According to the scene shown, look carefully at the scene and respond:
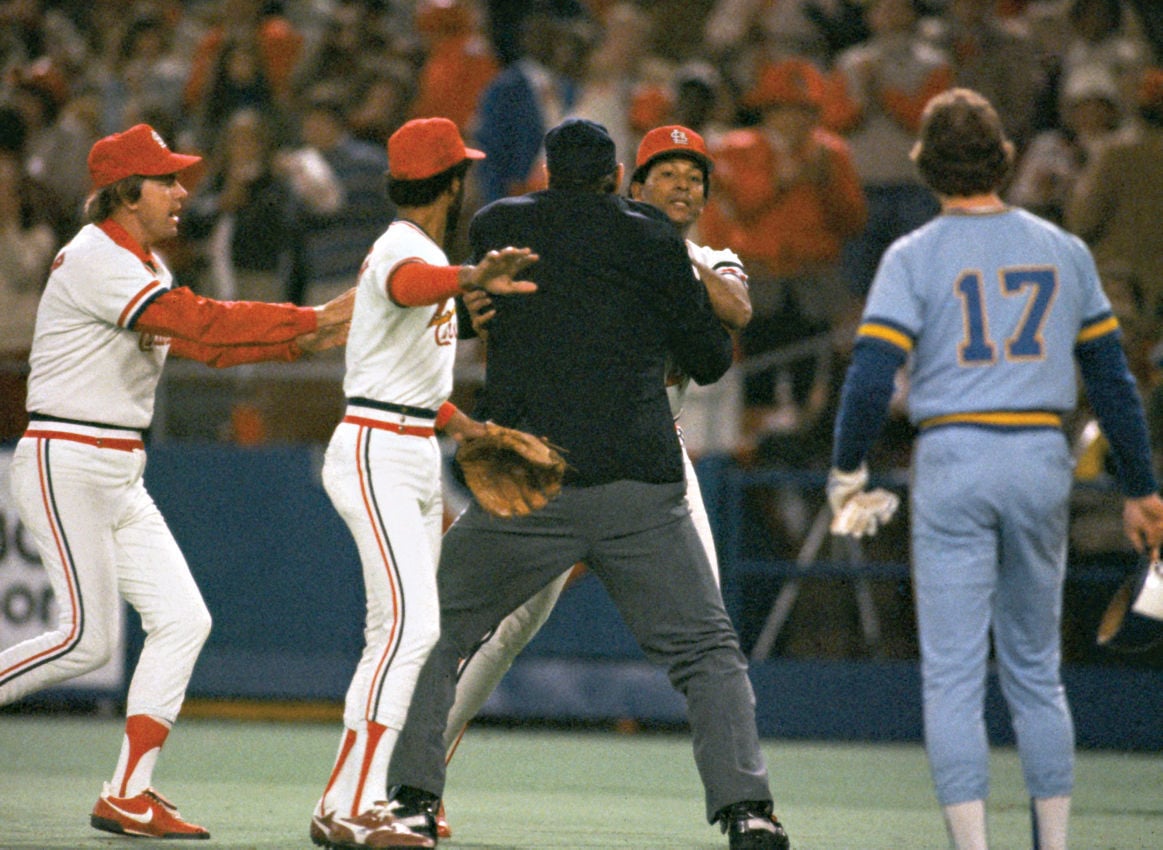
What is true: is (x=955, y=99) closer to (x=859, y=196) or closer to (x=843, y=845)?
(x=843, y=845)

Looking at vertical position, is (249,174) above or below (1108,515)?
above

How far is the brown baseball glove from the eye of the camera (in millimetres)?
5113

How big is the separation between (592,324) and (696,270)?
0.51 m

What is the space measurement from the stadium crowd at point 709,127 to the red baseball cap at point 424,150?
442 centimetres

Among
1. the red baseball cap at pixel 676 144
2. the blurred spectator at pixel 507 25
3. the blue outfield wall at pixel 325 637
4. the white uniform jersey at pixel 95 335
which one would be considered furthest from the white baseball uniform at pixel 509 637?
the blurred spectator at pixel 507 25

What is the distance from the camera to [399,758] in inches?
208

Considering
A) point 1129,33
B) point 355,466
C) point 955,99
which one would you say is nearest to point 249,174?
point 1129,33

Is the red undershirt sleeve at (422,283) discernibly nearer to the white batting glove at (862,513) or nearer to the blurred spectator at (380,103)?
the white batting glove at (862,513)

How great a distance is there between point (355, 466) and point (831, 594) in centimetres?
491

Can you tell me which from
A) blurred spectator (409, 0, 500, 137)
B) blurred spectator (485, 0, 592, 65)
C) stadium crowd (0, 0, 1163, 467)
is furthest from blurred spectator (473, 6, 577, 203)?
blurred spectator (485, 0, 592, 65)

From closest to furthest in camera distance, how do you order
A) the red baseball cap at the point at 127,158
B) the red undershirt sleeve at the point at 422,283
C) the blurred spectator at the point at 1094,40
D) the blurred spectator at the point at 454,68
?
the red undershirt sleeve at the point at 422,283
the red baseball cap at the point at 127,158
the blurred spectator at the point at 1094,40
the blurred spectator at the point at 454,68

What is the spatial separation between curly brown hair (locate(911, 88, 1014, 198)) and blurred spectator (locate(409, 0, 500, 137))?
8.11 m

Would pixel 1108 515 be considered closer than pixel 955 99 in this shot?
No

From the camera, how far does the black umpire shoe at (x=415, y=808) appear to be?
5.17m
